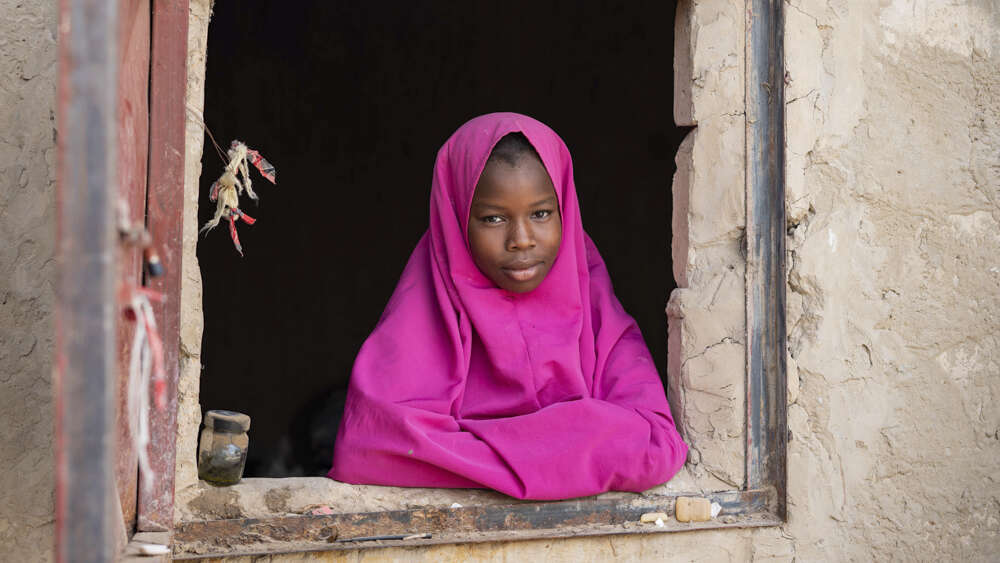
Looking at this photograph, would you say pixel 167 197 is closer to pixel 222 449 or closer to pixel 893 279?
pixel 222 449

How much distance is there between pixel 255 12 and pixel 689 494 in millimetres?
4622

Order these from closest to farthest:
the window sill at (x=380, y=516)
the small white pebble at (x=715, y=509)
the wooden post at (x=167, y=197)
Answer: the wooden post at (x=167, y=197) < the window sill at (x=380, y=516) < the small white pebble at (x=715, y=509)

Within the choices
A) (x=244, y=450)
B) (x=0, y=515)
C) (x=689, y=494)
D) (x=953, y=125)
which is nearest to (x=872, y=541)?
(x=689, y=494)

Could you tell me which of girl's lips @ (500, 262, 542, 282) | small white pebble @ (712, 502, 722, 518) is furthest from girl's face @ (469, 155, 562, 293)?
small white pebble @ (712, 502, 722, 518)

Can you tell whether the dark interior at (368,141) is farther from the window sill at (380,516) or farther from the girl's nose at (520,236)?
the window sill at (380,516)

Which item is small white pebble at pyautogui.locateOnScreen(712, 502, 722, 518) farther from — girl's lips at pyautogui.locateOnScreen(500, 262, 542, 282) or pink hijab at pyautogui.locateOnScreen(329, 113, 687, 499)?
girl's lips at pyautogui.locateOnScreen(500, 262, 542, 282)

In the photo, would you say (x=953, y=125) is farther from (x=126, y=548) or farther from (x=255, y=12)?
(x=255, y=12)

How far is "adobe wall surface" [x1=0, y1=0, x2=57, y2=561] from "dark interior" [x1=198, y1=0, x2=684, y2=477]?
360cm

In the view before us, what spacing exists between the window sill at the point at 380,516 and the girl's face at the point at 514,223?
0.70 meters

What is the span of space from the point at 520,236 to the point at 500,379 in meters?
0.46

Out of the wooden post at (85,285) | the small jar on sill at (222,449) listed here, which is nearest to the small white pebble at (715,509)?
the small jar on sill at (222,449)

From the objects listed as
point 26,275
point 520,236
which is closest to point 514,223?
point 520,236

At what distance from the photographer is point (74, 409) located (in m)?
1.08

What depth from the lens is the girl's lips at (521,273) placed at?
2930mm
